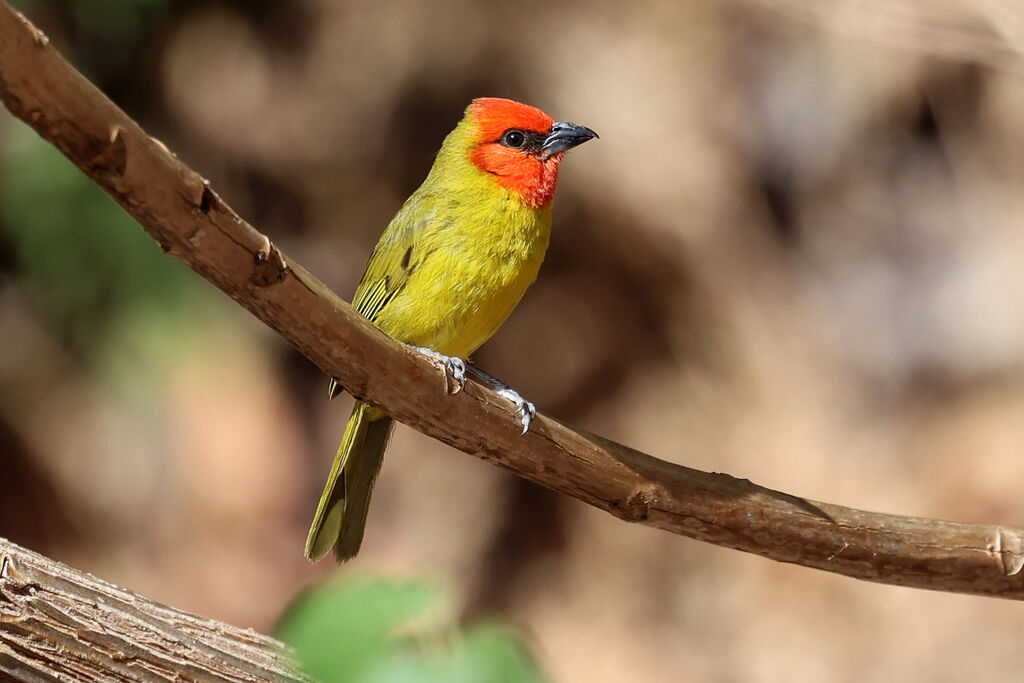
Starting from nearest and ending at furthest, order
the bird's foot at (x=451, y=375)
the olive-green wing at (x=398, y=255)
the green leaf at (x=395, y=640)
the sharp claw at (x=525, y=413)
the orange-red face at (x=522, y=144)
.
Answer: the green leaf at (x=395, y=640) < the bird's foot at (x=451, y=375) < the sharp claw at (x=525, y=413) < the olive-green wing at (x=398, y=255) < the orange-red face at (x=522, y=144)

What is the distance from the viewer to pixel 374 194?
5.73 meters

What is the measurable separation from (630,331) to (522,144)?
8.63 ft

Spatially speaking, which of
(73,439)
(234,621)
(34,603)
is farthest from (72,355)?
(34,603)

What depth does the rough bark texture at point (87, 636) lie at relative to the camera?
7.11 feet

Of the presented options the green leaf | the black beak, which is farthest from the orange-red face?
the green leaf

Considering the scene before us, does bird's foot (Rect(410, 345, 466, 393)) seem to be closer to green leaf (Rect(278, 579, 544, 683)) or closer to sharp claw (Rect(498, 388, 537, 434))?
sharp claw (Rect(498, 388, 537, 434))

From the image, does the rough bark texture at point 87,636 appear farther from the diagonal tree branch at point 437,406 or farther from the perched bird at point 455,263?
the perched bird at point 455,263

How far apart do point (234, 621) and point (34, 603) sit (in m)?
3.57

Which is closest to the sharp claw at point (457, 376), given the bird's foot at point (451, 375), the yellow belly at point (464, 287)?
the bird's foot at point (451, 375)

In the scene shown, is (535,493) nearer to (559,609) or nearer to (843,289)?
(559,609)

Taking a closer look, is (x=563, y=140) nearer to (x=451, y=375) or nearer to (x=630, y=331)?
(x=451, y=375)

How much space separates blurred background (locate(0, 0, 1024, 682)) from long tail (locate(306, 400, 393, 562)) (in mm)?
2379

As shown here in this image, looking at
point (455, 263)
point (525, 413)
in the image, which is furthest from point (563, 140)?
point (525, 413)

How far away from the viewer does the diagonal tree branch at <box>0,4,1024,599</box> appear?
154 cm
